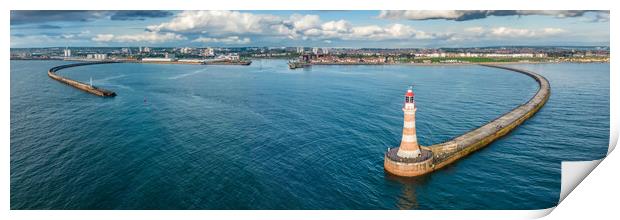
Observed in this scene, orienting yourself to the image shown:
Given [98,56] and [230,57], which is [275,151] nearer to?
[98,56]

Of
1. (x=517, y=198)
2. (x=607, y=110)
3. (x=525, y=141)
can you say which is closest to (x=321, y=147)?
(x=517, y=198)

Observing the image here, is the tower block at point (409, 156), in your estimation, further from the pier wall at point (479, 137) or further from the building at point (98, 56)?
the building at point (98, 56)

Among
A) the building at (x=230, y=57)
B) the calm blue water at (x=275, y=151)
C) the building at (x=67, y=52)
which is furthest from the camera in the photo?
the building at (x=230, y=57)

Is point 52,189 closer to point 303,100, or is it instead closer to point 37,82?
point 303,100

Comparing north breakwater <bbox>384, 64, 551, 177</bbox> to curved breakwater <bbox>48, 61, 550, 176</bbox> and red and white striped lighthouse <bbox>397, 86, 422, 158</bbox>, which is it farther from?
red and white striped lighthouse <bbox>397, 86, 422, 158</bbox>

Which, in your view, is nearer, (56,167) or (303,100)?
(56,167)

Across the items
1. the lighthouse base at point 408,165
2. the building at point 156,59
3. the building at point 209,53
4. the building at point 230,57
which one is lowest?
the lighthouse base at point 408,165

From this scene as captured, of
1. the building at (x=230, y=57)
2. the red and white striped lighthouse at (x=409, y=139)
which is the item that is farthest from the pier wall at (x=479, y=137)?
the building at (x=230, y=57)
